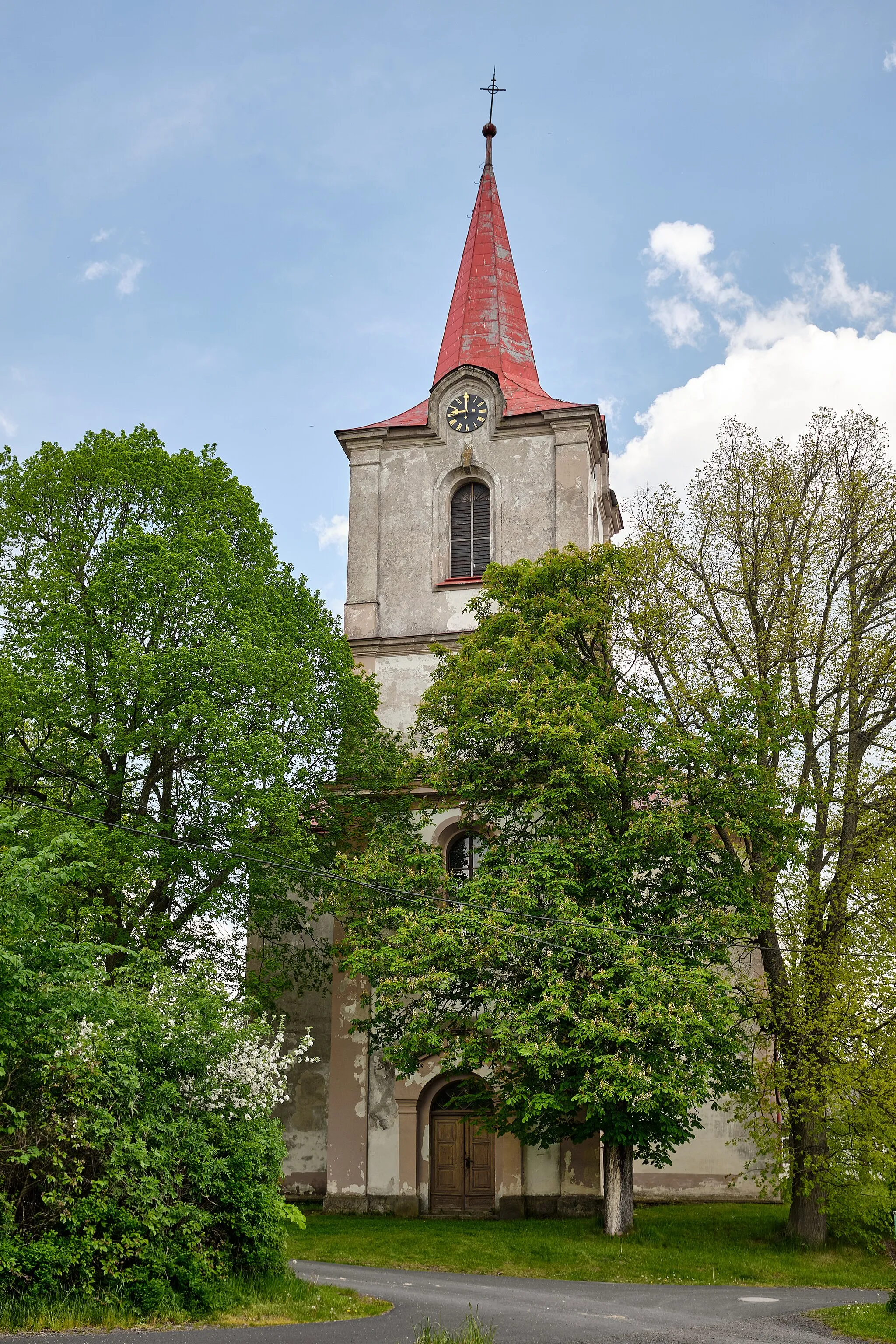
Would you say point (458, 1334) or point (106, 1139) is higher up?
point (106, 1139)

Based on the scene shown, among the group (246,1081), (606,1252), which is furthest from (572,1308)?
(606,1252)

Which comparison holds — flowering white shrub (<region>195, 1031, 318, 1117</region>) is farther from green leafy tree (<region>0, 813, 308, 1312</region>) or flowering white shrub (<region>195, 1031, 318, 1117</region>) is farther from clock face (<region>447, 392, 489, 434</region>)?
clock face (<region>447, 392, 489, 434</region>)

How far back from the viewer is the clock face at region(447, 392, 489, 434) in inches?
1219

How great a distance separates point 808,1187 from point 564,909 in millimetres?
6008

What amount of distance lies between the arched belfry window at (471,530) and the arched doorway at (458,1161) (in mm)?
11653

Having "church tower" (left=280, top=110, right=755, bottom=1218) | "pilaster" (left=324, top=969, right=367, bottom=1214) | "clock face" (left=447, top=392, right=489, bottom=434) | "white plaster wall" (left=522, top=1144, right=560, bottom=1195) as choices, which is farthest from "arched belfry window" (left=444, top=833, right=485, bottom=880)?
"clock face" (left=447, top=392, right=489, bottom=434)

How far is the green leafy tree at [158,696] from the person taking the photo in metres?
21.1

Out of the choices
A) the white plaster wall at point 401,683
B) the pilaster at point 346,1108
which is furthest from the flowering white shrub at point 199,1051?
the white plaster wall at point 401,683

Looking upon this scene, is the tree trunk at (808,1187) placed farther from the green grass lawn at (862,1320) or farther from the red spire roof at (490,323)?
the red spire roof at (490,323)

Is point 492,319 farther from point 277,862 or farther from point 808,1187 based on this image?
point 808,1187

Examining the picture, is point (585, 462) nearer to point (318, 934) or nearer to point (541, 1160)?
point (318, 934)

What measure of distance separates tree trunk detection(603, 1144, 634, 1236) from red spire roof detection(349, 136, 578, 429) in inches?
672

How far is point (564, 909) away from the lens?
20609mm

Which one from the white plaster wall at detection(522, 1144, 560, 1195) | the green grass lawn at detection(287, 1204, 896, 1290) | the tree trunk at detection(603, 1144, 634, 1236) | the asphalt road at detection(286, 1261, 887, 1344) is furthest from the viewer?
the white plaster wall at detection(522, 1144, 560, 1195)
